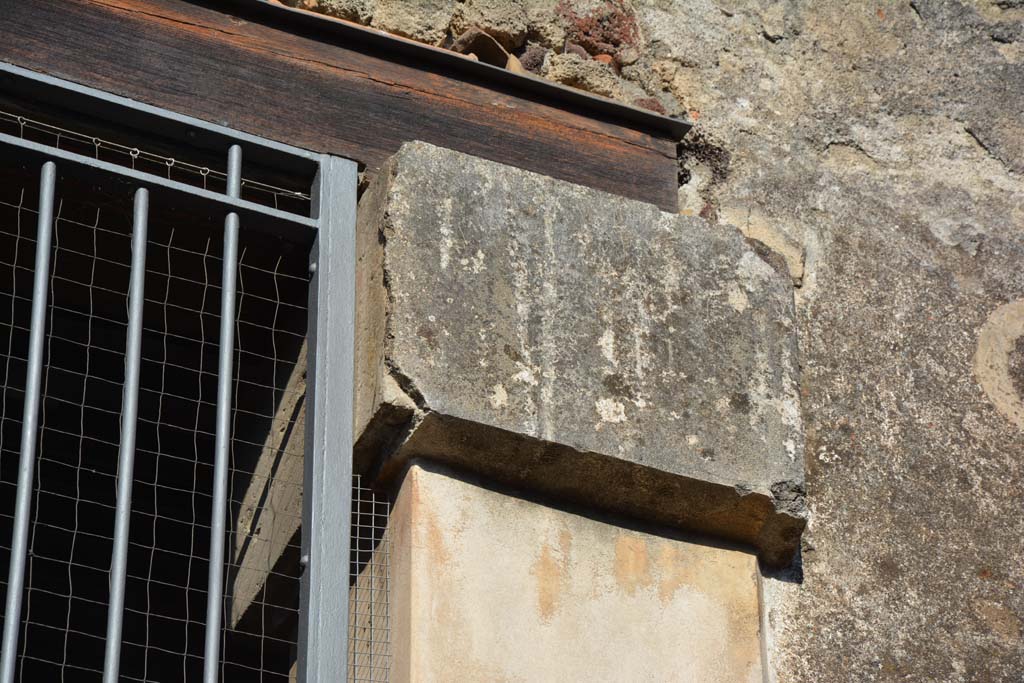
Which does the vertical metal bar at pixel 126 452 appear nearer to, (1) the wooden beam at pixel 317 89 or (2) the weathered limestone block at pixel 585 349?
(1) the wooden beam at pixel 317 89

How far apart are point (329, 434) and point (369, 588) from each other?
9.8 inches

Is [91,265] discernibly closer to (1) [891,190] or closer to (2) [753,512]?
(2) [753,512]

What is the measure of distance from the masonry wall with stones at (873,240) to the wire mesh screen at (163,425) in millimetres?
614

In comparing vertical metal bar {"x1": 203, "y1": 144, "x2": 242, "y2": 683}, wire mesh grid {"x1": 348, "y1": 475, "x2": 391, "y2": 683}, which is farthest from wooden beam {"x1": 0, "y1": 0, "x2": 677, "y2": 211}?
wire mesh grid {"x1": 348, "y1": 475, "x2": 391, "y2": 683}

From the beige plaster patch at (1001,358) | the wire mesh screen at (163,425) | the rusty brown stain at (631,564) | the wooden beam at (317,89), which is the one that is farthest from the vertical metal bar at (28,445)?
the beige plaster patch at (1001,358)

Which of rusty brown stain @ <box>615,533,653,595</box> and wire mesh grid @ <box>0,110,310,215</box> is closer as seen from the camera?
rusty brown stain @ <box>615,533,653,595</box>

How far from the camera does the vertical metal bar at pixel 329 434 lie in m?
2.14

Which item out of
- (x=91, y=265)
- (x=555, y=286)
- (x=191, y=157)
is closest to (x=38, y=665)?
(x=91, y=265)

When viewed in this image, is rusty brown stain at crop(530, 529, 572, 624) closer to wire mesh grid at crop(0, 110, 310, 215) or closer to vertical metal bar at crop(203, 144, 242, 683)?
vertical metal bar at crop(203, 144, 242, 683)

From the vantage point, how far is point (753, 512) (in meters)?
2.37

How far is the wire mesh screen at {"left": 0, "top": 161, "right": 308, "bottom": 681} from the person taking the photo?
2643 mm

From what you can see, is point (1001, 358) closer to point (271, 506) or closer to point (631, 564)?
point (631, 564)

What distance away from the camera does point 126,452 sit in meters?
2.16

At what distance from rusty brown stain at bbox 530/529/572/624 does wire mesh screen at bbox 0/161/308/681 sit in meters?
0.47
